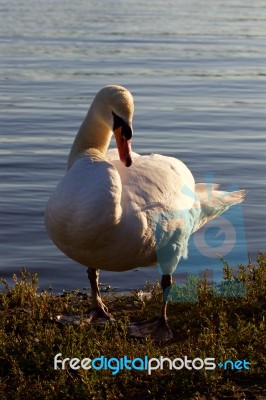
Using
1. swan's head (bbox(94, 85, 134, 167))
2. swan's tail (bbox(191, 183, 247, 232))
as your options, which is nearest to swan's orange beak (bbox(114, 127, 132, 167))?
swan's head (bbox(94, 85, 134, 167))

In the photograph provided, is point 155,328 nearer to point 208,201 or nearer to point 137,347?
point 137,347

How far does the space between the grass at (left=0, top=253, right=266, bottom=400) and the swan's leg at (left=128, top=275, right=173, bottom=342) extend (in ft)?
0.24

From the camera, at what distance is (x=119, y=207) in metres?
6.35

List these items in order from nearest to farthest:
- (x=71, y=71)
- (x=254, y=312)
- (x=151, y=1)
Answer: (x=254, y=312), (x=71, y=71), (x=151, y=1)

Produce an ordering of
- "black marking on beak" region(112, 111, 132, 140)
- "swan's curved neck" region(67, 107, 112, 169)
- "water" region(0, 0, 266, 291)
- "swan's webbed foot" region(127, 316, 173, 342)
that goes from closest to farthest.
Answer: "swan's webbed foot" region(127, 316, 173, 342), "black marking on beak" region(112, 111, 132, 140), "swan's curved neck" region(67, 107, 112, 169), "water" region(0, 0, 266, 291)

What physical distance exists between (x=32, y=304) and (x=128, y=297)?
115 cm

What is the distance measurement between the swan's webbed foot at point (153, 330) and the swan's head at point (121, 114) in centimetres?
117

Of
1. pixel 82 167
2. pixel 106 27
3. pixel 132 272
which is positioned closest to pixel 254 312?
pixel 82 167

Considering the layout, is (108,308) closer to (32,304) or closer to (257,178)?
(32,304)

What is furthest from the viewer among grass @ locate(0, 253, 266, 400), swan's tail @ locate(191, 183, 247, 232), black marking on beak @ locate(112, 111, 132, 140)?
swan's tail @ locate(191, 183, 247, 232)

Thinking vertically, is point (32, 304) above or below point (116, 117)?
below

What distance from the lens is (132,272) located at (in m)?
9.63

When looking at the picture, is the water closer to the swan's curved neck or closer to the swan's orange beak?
the swan's curved neck

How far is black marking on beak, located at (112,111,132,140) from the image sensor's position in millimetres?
6755
